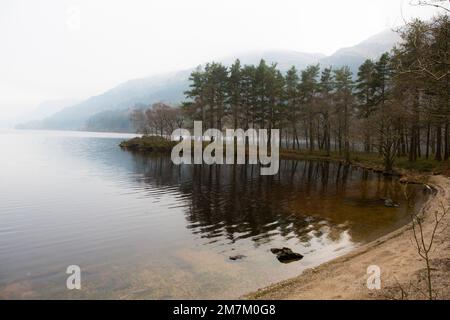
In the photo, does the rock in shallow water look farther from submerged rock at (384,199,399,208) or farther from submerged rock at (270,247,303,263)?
submerged rock at (384,199,399,208)

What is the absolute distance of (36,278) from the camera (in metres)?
13.9

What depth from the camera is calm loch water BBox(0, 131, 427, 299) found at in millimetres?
13898

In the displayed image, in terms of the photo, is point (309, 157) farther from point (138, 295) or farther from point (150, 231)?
point (138, 295)

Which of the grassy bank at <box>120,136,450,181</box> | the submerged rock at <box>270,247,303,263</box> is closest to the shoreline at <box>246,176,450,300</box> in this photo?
the submerged rock at <box>270,247,303,263</box>

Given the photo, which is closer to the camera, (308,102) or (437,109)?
(437,109)

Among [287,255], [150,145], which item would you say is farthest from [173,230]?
[150,145]

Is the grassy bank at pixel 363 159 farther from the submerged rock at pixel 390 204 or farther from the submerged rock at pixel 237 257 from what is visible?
the submerged rock at pixel 237 257

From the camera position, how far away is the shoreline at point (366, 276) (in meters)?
11.4

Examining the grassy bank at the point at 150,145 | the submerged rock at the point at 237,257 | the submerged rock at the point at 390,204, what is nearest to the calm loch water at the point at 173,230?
the submerged rock at the point at 237,257

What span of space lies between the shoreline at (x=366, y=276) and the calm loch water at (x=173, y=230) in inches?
40.8

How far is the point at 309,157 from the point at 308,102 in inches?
618

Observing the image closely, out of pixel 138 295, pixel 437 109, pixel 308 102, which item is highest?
pixel 308 102
